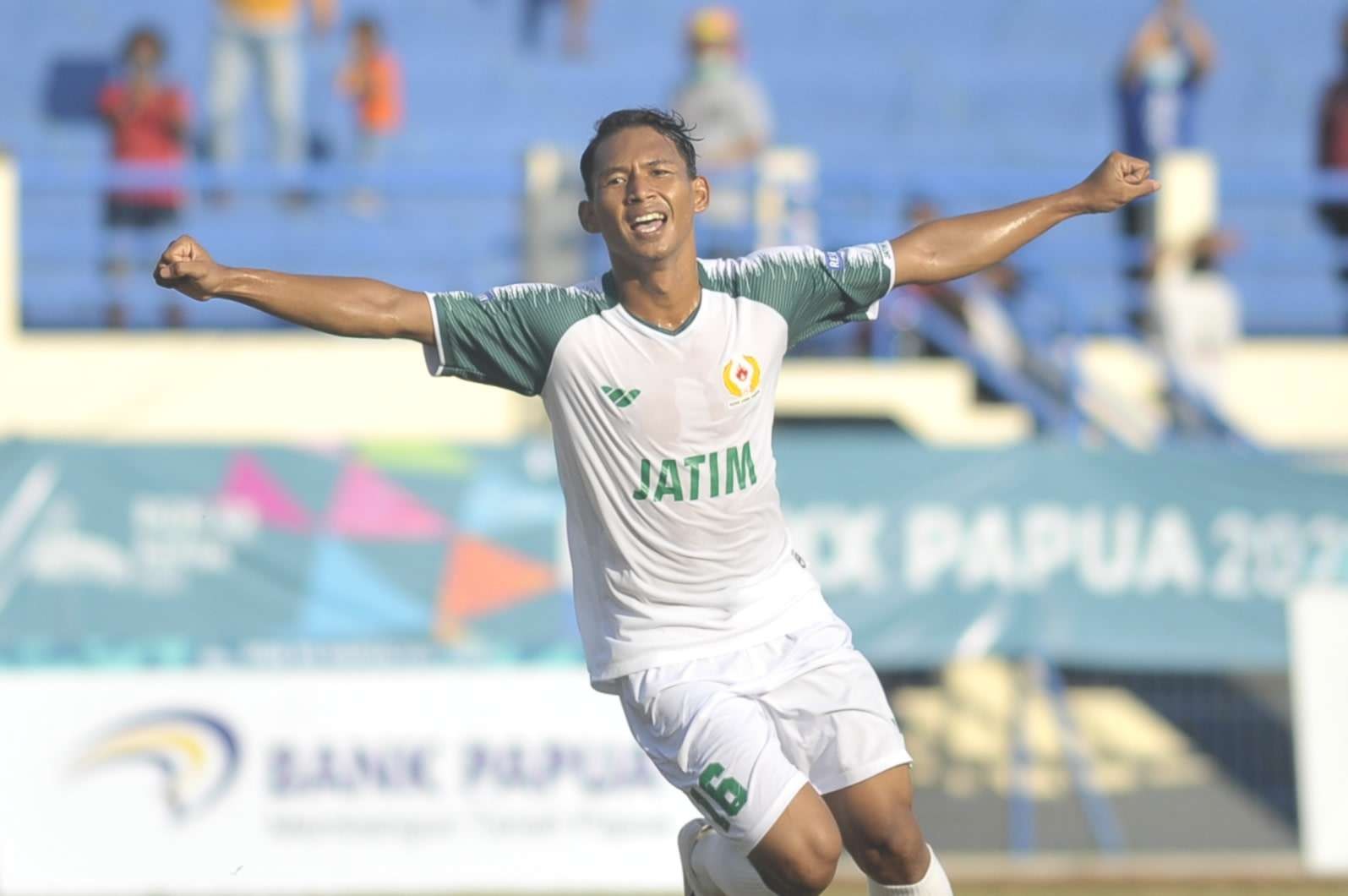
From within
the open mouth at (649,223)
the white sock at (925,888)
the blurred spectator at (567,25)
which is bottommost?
the white sock at (925,888)

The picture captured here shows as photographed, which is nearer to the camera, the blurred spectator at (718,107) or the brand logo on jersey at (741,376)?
the brand logo on jersey at (741,376)

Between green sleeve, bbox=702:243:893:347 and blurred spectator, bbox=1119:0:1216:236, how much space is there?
9.52 metres

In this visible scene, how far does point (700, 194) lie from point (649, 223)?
0.30m

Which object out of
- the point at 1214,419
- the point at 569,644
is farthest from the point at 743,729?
the point at 1214,419

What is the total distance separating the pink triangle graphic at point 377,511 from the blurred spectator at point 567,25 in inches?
313

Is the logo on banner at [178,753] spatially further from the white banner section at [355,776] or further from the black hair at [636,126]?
the black hair at [636,126]

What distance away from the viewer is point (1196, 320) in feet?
45.6

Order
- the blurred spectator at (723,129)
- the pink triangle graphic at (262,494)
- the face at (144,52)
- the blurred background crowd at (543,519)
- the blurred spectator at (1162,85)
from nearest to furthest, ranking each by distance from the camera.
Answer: the blurred background crowd at (543,519) < the pink triangle graphic at (262,494) < the blurred spectator at (723,129) < the face at (144,52) < the blurred spectator at (1162,85)

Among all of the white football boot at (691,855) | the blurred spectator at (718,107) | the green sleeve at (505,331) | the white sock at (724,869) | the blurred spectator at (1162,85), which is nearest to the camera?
the green sleeve at (505,331)

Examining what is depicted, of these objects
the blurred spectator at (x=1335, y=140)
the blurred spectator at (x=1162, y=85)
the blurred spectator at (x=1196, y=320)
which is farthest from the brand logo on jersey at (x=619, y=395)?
the blurred spectator at (x=1335, y=140)

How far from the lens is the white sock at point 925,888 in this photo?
602 centimetres

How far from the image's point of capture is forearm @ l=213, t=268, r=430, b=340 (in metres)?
5.61

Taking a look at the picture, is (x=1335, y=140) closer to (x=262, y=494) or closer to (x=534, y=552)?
(x=534, y=552)

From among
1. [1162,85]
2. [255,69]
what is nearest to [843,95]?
[1162,85]
